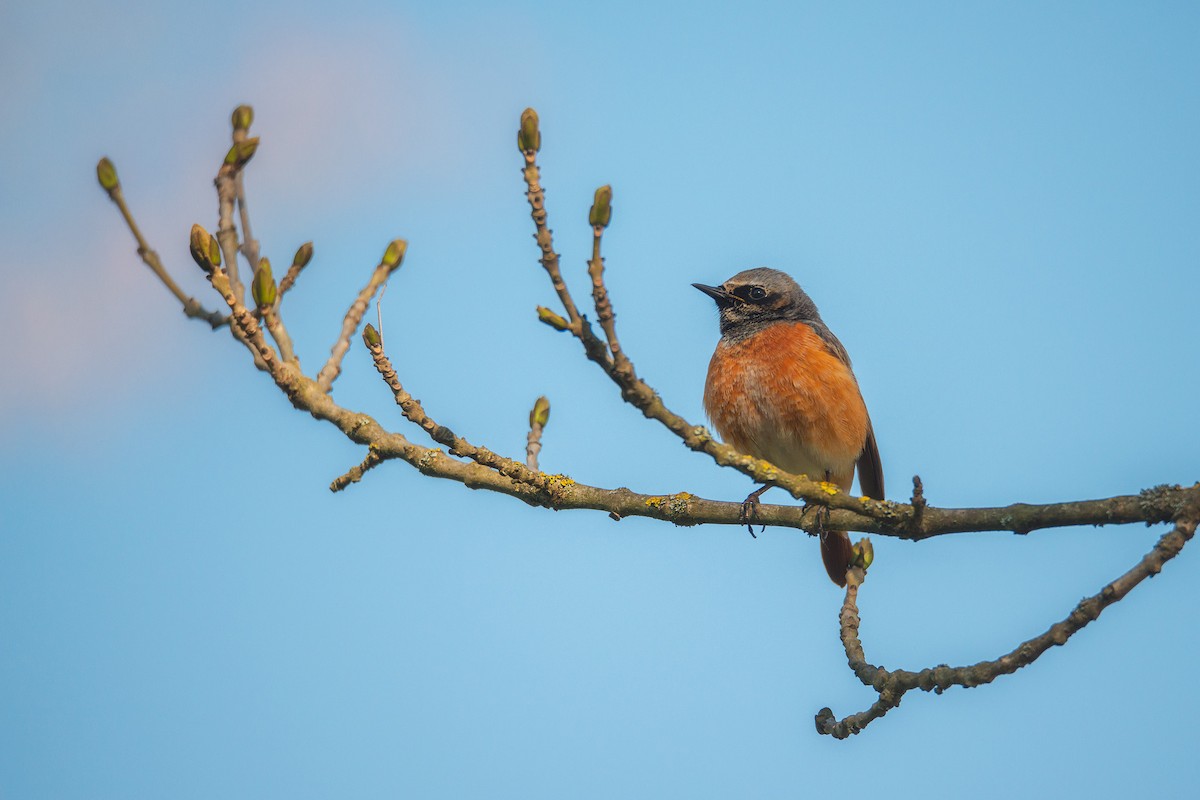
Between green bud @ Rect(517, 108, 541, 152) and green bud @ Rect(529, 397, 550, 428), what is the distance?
2251 mm

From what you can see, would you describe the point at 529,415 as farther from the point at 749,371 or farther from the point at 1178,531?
the point at 1178,531

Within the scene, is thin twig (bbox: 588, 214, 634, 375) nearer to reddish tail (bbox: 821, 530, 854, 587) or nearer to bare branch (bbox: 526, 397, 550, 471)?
bare branch (bbox: 526, 397, 550, 471)

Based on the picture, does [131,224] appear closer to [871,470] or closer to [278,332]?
[278,332]

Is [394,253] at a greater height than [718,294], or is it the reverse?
[718,294]

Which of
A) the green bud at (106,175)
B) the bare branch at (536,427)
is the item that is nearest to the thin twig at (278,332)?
the green bud at (106,175)

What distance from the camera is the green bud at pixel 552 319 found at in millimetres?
3672

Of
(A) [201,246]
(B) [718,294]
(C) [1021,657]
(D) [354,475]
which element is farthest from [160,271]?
(B) [718,294]

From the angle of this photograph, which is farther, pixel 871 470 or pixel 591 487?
pixel 871 470

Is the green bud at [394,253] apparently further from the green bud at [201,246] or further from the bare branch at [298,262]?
the green bud at [201,246]

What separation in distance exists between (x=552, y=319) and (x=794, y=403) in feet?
14.1

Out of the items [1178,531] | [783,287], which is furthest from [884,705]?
[783,287]

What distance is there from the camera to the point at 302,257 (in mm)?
5391

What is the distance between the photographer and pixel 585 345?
3689 mm

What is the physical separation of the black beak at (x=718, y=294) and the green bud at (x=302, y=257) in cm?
395
